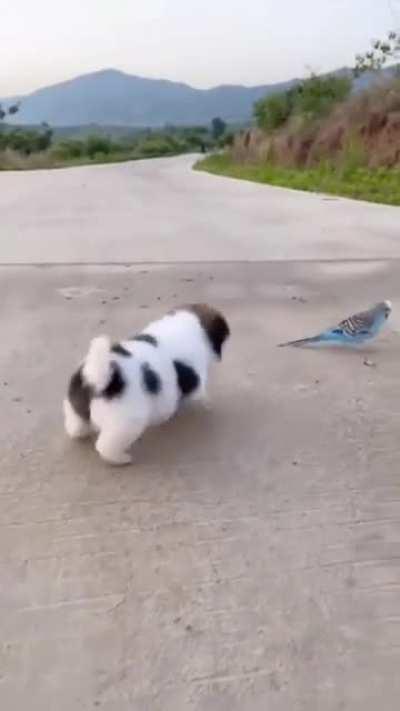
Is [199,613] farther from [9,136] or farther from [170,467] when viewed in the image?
[9,136]

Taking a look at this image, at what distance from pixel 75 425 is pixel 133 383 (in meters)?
0.35

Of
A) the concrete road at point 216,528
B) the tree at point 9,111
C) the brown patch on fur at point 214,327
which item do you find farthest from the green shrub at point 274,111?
the brown patch on fur at point 214,327

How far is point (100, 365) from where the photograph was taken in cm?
332

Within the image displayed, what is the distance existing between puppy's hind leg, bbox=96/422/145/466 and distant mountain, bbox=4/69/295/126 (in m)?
122

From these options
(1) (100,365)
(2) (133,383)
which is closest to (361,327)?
(2) (133,383)

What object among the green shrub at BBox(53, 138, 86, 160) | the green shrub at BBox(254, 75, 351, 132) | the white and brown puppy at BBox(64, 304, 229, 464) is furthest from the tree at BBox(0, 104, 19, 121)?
the white and brown puppy at BBox(64, 304, 229, 464)

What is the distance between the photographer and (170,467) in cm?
351

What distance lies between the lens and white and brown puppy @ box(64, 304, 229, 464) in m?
3.35

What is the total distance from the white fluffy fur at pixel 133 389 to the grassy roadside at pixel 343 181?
26.4 feet

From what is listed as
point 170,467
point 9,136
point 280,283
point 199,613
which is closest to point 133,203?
point 280,283

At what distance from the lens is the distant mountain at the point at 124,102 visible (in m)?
138

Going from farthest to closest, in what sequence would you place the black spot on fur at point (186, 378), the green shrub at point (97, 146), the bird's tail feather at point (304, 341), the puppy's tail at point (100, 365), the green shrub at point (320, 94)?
the green shrub at point (97, 146) → the green shrub at point (320, 94) → the bird's tail feather at point (304, 341) → the black spot on fur at point (186, 378) → the puppy's tail at point (100, 365)

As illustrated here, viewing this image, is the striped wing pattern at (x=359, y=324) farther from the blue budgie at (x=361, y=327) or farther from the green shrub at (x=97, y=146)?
the green shrub at (x=97, y=146)

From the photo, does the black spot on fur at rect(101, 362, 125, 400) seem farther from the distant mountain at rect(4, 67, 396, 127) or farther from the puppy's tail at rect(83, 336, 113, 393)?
the distant mountain at rect(4, 67, 396, 127)
